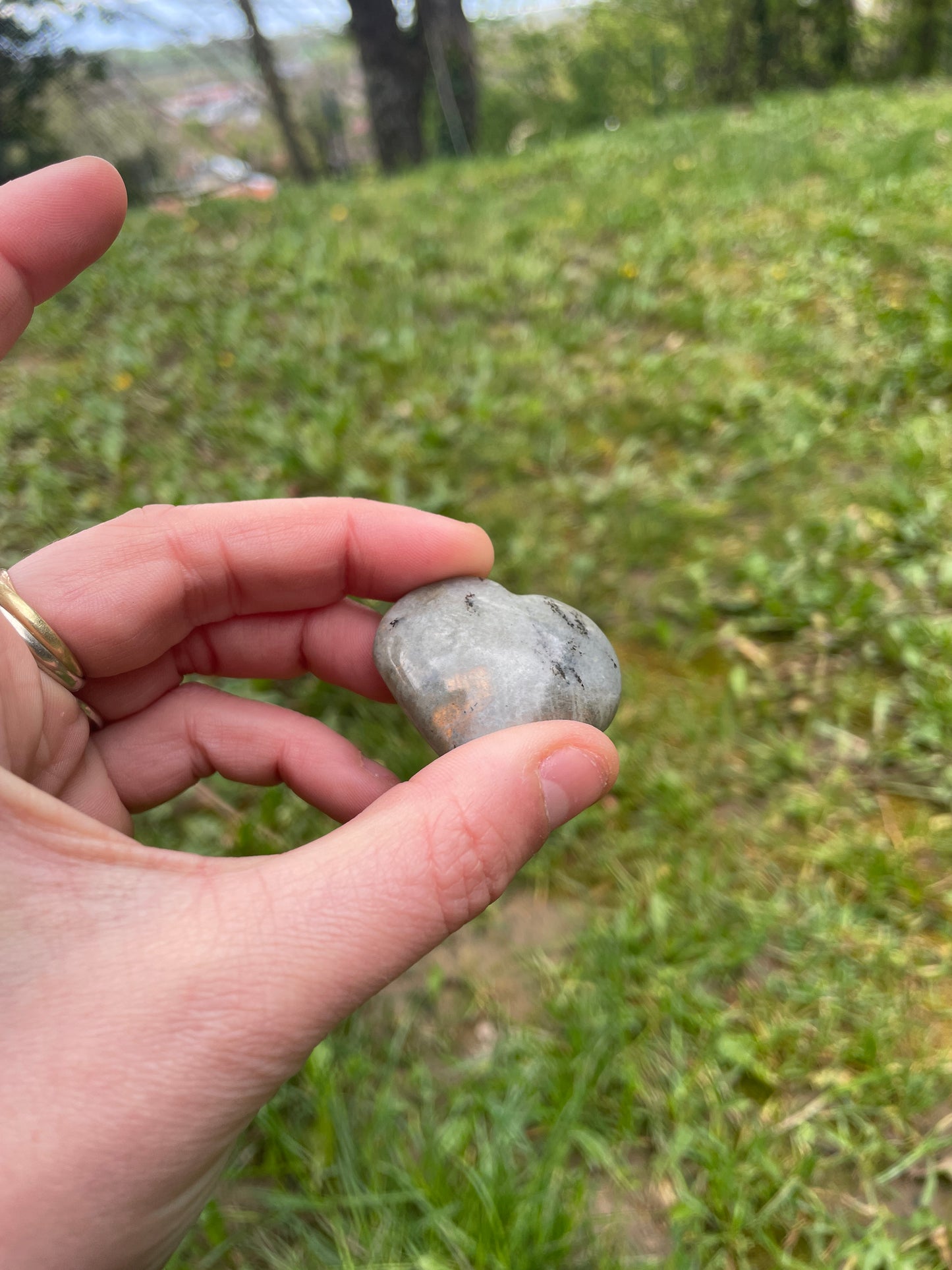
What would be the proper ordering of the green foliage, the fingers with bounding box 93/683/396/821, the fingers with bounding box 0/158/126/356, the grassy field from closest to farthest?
the fingers with bounding box 0/158/126/356 < the grassy field < the fingers with bounding box 93/683/396/821 < the green foliage

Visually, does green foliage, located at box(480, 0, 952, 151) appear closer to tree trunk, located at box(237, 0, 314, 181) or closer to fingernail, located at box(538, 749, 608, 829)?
tree trunk, located at box(237, 0, 314, 181)

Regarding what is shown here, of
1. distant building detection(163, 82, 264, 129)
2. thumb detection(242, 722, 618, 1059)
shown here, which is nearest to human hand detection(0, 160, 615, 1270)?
thumb detection(242, 722, 618, 1059)

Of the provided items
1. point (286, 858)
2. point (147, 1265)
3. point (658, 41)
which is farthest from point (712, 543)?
point (658, 41)

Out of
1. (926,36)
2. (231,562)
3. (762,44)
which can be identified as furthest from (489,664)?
(926,36)

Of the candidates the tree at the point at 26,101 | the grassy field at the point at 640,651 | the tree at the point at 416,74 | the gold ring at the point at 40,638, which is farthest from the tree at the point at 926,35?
the gold ring at the point at 40,638

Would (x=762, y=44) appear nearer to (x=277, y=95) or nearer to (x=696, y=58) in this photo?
(x=696, y=58)

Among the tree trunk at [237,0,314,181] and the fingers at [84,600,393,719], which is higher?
the tree trunk at [237,0,314,181]
